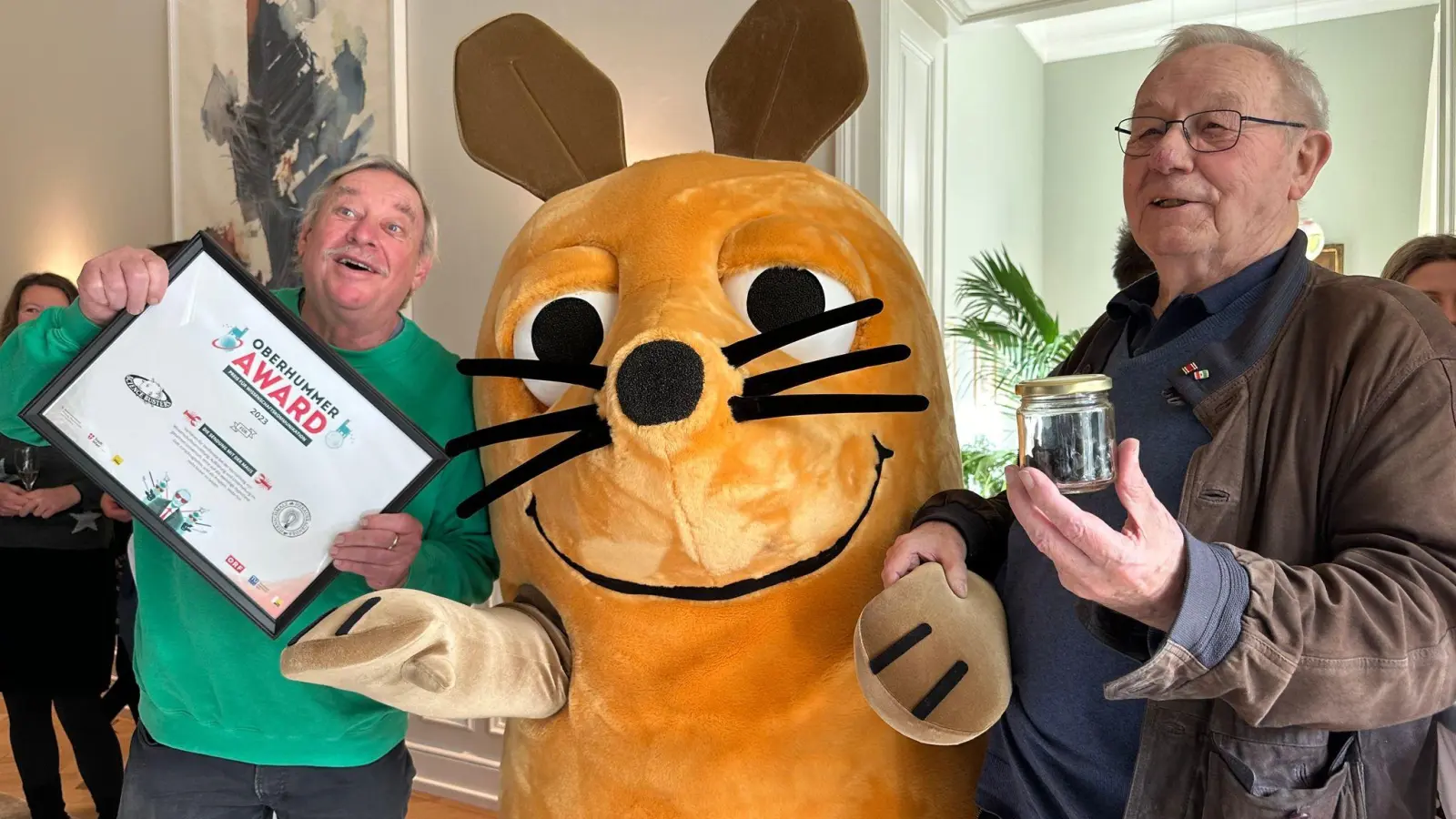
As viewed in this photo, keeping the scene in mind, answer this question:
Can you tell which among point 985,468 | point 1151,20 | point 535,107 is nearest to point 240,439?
point 535,107

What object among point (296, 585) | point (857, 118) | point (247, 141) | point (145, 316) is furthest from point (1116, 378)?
point (247, 141)

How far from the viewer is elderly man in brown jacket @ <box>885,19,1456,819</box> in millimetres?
833

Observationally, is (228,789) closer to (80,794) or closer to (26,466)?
(26,466)

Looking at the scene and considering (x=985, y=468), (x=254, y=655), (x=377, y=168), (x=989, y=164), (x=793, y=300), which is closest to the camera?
(x=793, y=300)

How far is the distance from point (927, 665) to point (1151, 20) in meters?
5.33

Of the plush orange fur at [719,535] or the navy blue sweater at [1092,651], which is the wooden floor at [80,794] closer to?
the plush orange fur at [719,535]

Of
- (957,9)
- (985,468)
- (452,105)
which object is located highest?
(957,9)

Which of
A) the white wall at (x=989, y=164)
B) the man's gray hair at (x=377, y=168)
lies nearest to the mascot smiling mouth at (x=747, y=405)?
the man's gray hair at (x=377, y=168)

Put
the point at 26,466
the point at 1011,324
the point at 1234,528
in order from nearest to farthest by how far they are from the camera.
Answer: the point at 1234,528
the point at 26,466
the point at 1011,324

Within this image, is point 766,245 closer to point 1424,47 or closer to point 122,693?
point 122,693

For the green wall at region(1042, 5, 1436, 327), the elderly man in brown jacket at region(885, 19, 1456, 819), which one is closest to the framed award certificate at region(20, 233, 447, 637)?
the elderly man in brown jacket at region(885, 19, 1456, 819)

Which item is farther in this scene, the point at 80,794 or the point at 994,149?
the point at 994,149

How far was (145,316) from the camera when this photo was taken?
53.5 inches

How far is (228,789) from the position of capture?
1.50 m
